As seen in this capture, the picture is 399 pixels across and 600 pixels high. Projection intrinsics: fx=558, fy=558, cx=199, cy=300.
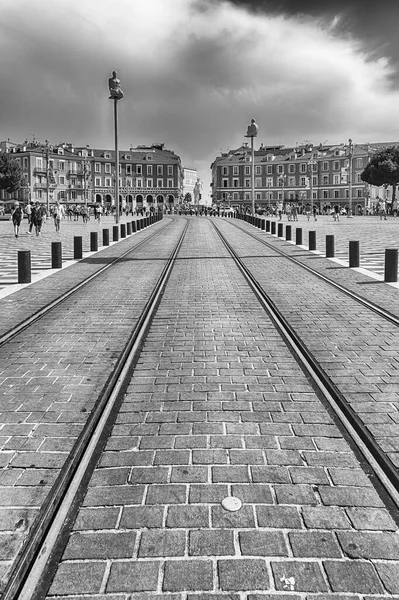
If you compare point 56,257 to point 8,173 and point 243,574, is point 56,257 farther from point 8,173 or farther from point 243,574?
point 8,173

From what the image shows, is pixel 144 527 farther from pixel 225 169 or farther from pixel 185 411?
pixel 225 169

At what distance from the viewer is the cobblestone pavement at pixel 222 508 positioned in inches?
95.5

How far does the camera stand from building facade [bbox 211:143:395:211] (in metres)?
108

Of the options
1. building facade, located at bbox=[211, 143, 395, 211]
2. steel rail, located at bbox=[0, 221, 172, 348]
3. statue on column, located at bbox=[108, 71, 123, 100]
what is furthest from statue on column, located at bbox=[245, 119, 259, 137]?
building facade, located at bbox=[211, 143, 395, 211]

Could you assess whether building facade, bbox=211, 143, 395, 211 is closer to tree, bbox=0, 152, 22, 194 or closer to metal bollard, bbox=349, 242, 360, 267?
tree, bbox=0, 152, 22, 194

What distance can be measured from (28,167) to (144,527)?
107m

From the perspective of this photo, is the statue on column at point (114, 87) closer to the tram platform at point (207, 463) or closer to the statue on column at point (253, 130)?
the statue on column at point (253, 130)

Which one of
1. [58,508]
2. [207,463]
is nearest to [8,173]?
[207,463]

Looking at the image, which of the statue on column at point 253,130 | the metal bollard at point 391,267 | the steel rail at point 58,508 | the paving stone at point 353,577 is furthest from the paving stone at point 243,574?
the statue on column at point 253,130

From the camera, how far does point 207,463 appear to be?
3.47 m

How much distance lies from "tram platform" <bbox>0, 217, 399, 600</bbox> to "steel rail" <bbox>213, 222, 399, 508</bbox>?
0.08 meters

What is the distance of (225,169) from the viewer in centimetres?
12288

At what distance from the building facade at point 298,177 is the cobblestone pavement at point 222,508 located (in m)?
104

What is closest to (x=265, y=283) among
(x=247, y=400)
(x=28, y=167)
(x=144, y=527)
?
(x=247, y=400)
